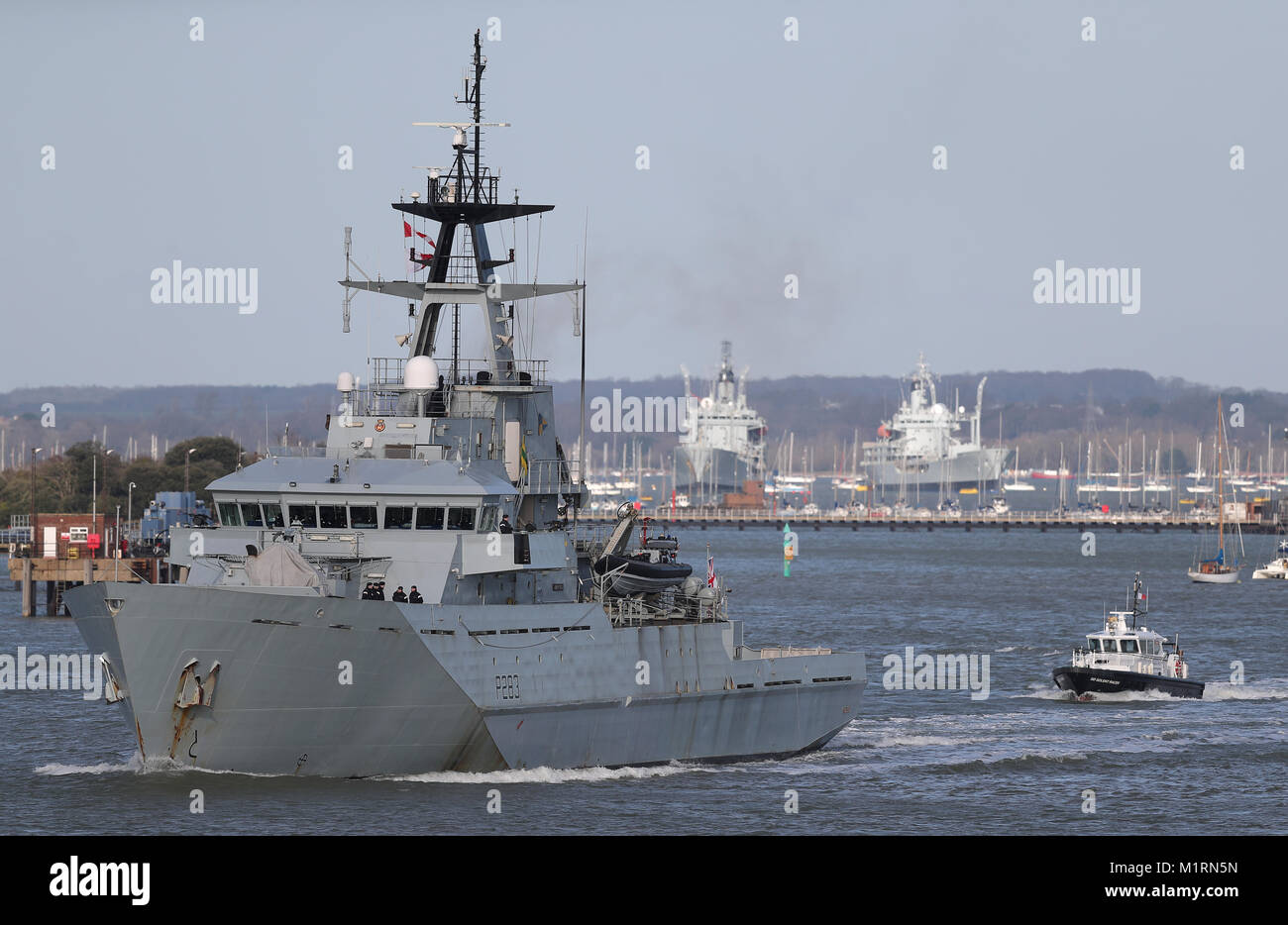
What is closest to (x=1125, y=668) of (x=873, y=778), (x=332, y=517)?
(x=873, y=778)

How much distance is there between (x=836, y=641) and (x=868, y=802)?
31552mm

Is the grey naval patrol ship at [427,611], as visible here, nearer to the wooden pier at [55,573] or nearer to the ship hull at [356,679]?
the ship hull at [356,679]

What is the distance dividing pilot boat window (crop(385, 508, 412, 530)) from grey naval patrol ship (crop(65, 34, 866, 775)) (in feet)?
0.16

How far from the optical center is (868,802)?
32.2 metres

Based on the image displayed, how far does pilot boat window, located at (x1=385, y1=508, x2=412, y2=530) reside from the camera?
1172 inches

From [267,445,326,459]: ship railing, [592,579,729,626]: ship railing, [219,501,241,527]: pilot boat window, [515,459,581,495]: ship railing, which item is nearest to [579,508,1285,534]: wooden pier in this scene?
[592,579,729,626]: ship railing

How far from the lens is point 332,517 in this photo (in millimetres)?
29891

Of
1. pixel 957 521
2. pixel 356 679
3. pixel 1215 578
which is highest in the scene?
pixel 356 679

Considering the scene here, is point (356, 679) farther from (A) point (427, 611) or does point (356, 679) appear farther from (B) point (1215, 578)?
(B) point (1215, 578)

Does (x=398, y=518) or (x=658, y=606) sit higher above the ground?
(x=398, y=518)

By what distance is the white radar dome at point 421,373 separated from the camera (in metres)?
31.8

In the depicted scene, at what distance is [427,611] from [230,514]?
4230 millimetres
